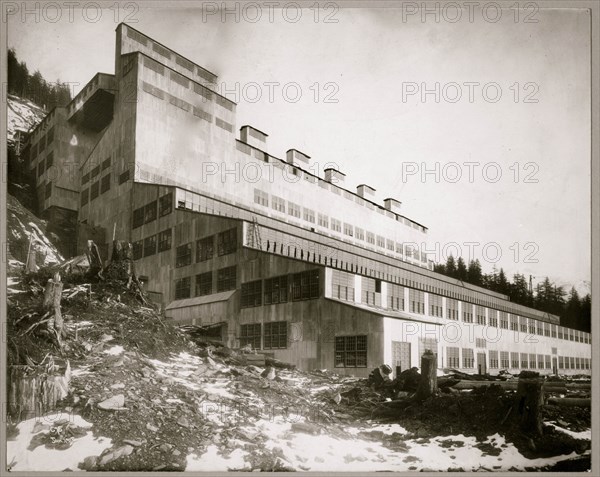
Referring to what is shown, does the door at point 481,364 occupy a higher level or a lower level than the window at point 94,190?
lower

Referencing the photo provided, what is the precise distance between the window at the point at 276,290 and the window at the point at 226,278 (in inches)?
18.6

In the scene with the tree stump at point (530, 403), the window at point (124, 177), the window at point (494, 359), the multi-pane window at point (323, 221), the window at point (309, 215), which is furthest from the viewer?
the multi-pane window at point (323, 221)

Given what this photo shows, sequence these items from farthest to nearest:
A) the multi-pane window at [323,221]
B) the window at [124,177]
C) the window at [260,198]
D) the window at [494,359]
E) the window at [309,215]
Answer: the multi-pane window at [323,221] < the window at [309,215] < the window at [260,198] < the window at [124,177] < the window at [494,359]

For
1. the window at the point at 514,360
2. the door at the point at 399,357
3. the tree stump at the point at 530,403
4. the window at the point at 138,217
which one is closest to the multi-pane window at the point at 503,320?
the window at the point at 514,360

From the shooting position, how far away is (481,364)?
7258 mm

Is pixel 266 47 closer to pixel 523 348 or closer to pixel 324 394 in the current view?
pixel 324 394

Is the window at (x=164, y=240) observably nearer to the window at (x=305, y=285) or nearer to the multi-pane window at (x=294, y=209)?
the window at (x=305, y=285)

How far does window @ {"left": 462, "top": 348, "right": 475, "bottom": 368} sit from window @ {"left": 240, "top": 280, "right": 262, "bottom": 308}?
283 centimetres

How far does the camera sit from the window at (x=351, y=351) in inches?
286

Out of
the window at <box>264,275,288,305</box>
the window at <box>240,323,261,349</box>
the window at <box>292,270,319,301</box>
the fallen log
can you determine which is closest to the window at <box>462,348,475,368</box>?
the fallen log

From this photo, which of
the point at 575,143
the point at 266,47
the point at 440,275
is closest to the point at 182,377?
the point at 440,275

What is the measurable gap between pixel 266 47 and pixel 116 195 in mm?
2969

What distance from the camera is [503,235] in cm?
773

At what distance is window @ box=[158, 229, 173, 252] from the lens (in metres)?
7.86
